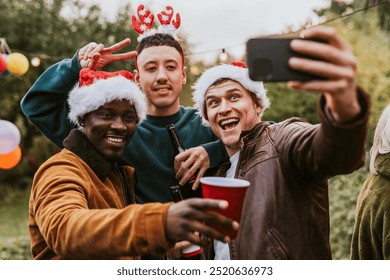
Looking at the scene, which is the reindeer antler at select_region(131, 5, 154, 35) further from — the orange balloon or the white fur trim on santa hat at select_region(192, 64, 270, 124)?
the orange balloon

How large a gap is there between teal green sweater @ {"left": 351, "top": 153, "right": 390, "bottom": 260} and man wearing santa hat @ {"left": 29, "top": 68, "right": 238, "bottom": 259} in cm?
106

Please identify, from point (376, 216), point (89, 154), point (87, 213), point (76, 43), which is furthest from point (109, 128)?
point (76, 43)

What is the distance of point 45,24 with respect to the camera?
23.9 ft

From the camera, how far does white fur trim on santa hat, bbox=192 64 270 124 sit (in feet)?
5.37

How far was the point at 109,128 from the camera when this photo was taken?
1.48 metres

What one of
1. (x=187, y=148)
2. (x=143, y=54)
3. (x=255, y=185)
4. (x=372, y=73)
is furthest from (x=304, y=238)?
(x=372, y=73)

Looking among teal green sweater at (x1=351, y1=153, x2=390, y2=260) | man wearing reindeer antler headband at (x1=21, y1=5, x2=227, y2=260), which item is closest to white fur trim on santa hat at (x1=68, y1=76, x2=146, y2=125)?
man wearing reindeer antler headband at (x1=21, y1=5, x2=227, y2=260)

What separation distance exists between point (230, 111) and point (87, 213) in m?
0.68

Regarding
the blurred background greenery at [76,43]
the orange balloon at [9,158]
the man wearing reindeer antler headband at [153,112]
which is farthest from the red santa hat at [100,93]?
the blurred background greenery at [76,43]
